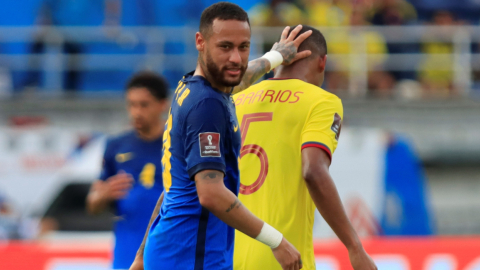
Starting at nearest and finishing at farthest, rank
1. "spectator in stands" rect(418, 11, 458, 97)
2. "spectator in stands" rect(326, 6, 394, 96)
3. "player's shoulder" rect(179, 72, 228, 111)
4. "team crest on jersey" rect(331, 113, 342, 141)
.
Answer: "player's shoulder" rect(179, 72, 228, 111) → "team crest on jersey" rect(331, 113, 342, 141) → "spectator in stands" rect(326, 6, 394, 96) → "spectator in stands" rect(418, 11, 458, 97)

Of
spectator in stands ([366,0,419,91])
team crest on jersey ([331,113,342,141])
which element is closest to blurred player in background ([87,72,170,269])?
team crest on jersey ([331,113,342,141])

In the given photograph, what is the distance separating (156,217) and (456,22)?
10.8m

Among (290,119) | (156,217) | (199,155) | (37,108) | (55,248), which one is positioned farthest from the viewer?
(37,108)

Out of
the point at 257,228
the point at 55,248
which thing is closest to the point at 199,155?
the point at 257,228

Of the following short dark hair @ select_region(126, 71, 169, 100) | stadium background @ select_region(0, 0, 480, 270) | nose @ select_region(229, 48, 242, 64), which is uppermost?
stadium background @ select_region(0, 0, 480, 270)

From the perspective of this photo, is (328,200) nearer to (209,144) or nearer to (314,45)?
(209,144)

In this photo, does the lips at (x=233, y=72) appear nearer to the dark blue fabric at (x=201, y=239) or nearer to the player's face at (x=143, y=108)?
the dark blue fabric at (x=201, y=239)

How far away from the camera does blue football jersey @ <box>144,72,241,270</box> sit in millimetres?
3168

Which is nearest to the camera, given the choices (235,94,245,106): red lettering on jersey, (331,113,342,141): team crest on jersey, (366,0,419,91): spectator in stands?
(331,113,342,141): team crest on jersey

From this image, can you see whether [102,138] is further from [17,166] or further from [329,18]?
[329,18]

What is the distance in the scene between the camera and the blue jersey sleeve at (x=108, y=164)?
18.6 ft

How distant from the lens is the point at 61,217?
9.51 metres

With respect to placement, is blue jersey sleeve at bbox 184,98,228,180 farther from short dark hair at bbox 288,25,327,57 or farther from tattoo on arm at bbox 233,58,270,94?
short dark hair at bbox 288,25,327,57

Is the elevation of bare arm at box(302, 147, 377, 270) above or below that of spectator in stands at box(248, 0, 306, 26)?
below
